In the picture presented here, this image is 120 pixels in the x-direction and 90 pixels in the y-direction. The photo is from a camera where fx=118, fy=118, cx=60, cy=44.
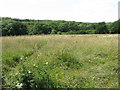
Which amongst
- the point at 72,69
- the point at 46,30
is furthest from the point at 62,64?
the point at 46,30

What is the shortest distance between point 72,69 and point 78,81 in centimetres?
93

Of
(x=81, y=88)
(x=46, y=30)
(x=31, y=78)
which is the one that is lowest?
(x=81, y=88)

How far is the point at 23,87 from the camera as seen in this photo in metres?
2.73

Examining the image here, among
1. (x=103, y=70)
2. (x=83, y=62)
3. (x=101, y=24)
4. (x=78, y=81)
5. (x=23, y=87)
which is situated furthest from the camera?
(x=101, y=24)

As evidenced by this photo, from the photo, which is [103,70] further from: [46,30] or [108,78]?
[46,30]

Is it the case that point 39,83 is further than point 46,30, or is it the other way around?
point 46,30

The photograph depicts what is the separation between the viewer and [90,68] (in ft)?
13.7

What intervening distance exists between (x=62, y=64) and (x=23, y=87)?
6.61ft

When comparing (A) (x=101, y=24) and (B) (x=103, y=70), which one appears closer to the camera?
(B) (x=103, y=70)

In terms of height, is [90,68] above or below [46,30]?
below

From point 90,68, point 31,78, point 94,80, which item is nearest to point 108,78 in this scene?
point 94,80

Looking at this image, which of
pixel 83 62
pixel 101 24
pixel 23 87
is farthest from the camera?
pixel 101 24

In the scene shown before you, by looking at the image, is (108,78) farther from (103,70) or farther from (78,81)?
(78,81)

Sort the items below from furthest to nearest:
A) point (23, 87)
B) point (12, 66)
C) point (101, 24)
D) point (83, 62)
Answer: point (101, 24) < point (83, 62) < point (12, 66) < point (23, 87)
